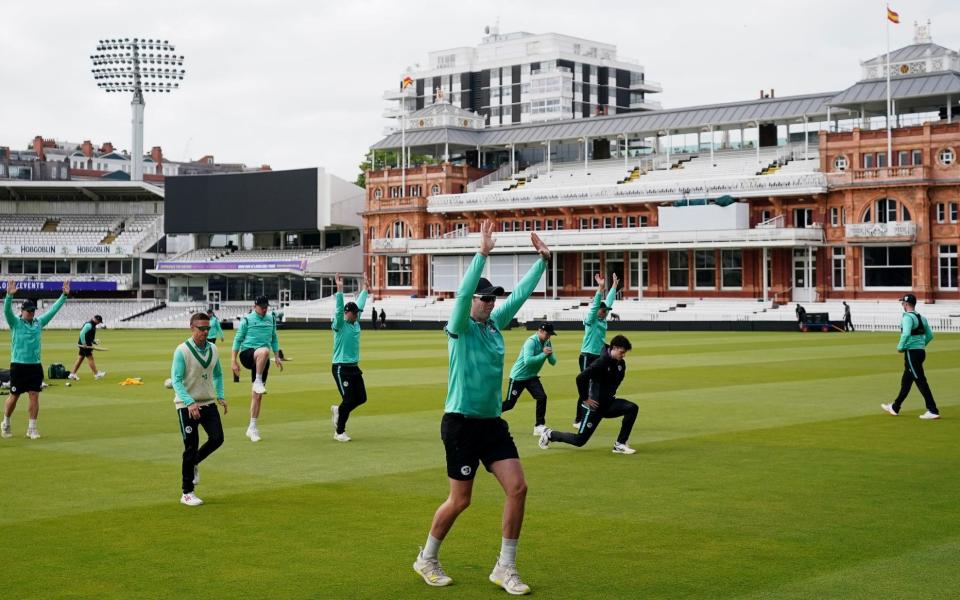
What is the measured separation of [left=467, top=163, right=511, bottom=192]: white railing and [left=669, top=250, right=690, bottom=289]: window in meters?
19.1

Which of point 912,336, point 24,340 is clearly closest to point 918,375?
point 912,336

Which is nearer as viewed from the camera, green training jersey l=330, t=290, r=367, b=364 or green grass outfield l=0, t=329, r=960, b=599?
green grass outfield l=0, t=329, r=960, b=599

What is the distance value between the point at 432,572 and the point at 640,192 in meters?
69.5

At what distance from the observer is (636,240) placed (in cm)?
7538

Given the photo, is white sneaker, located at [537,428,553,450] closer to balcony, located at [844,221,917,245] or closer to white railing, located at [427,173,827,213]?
balcony, located at [844,221,917,245]

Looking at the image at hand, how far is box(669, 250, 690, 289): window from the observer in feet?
250

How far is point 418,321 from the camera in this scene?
69875mm

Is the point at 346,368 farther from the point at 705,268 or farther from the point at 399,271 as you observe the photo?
the point at 399,271

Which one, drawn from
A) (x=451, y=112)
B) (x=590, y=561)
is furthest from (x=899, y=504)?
(x=451, y=112)

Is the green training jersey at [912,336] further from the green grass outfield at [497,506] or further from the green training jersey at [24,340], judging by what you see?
the green training jersey at [24,340]

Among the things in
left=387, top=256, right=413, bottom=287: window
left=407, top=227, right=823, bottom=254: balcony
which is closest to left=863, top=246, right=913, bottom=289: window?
left=407, top=227, right=823, bottom=254: balcony

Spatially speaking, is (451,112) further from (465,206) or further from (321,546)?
(321,546)

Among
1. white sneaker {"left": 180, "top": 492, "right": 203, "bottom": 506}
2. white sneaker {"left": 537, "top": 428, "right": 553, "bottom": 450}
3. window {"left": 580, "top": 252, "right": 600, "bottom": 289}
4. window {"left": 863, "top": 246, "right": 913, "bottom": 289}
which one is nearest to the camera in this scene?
white sneaker {"left": 180, "top": 492, "right": 203, "bottom": 506}

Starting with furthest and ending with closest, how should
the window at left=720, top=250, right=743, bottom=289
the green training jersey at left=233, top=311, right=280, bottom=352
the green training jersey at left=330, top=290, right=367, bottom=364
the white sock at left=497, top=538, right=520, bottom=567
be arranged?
the window at left=720, top=250, right=743, bottom=289
the green training jersey at left=233, top=311, right=280, bottom=352
the green training jersey at left=330, top=290, right=367, bottom=364
the white sock at left=497, top=538, right=520, bottom=567
